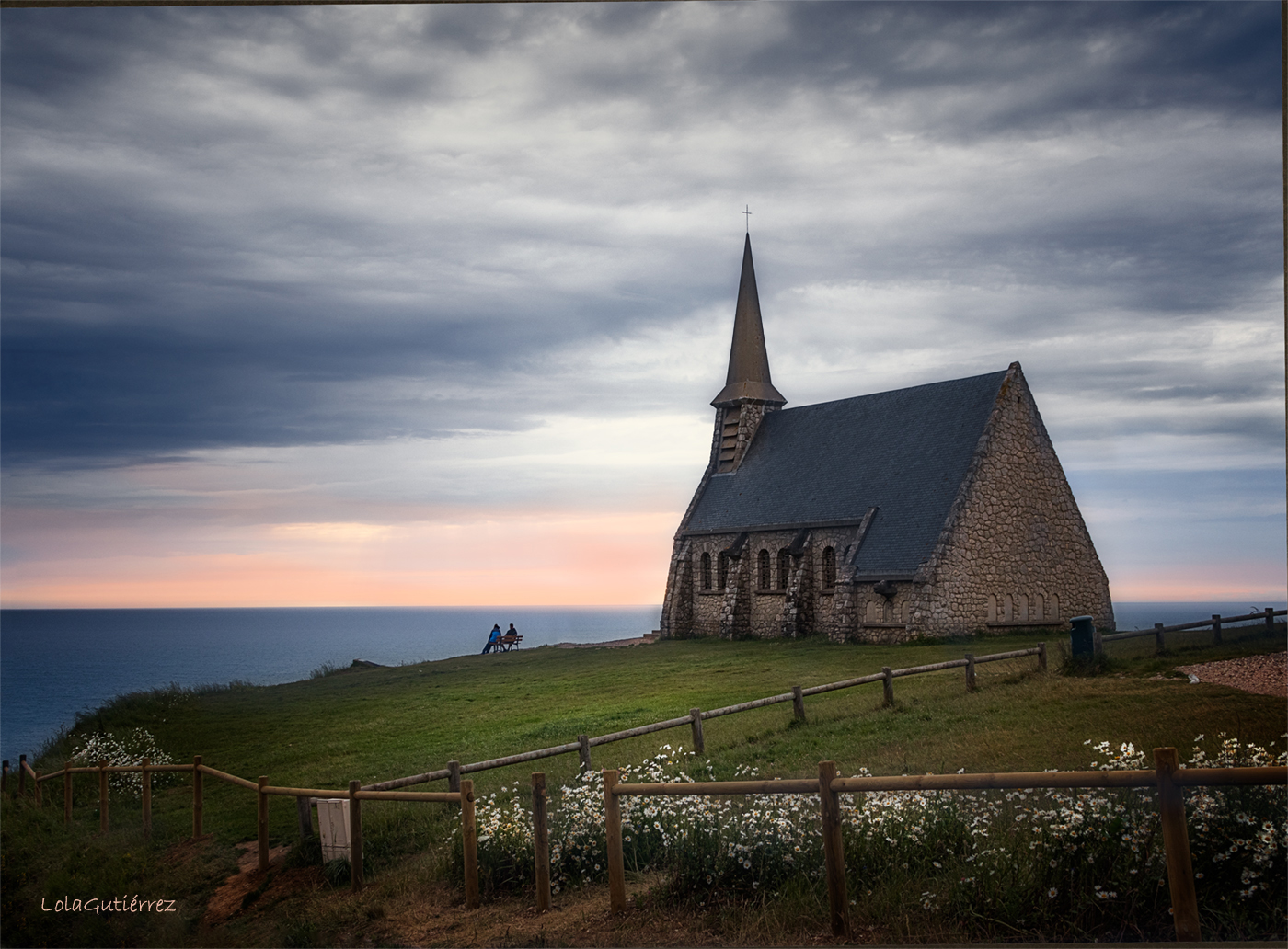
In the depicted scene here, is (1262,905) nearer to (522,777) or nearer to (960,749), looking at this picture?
(960,749)

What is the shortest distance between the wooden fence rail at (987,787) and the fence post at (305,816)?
4994mm

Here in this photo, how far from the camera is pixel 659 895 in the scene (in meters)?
8.12

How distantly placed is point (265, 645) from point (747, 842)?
61.3 m

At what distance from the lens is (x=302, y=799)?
37.3ft

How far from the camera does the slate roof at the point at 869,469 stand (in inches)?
1160

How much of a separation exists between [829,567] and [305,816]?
77.8ft

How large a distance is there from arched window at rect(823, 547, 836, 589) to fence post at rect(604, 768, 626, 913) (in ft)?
82.1

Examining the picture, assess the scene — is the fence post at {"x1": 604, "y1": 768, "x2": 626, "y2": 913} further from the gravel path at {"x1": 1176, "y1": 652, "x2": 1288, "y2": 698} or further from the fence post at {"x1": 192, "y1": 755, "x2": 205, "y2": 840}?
the gravel path at {"x1": 1176, "y1": 652, "x2": 1288, "y2": 698}

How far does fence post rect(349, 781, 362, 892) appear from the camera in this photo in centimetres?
1044

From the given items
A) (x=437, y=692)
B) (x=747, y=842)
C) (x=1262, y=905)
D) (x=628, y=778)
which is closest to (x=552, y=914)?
(x=747, y=842)

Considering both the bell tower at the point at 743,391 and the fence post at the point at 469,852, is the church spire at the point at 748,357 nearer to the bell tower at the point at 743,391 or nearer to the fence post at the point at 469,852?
the bell tower at the point at 743,391

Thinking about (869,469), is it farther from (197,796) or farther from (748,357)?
(197,796)

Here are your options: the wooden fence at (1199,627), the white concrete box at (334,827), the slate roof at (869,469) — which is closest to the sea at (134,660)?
the wooden fence at (1199,627)

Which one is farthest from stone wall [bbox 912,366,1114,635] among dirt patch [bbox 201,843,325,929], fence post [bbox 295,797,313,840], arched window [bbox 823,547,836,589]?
dirt patch [bbox 201,843,325,929]
